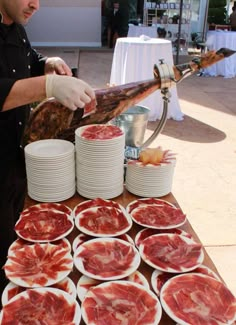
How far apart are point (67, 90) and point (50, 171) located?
29 cm

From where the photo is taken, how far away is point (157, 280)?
0.88 metres

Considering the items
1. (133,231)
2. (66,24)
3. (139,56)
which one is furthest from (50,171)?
(66,24)

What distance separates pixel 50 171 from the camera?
117 cm

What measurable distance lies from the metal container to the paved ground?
3.13ft

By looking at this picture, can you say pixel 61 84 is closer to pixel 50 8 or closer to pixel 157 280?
pixel 157 280

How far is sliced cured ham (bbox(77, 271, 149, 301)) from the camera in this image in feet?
2.74

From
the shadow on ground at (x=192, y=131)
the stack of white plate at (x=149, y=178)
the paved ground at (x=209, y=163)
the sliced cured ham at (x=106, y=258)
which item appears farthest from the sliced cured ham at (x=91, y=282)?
the shadow on ground at (x=192, y=131)

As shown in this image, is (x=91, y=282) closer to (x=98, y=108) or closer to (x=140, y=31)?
(x=98, y=108)

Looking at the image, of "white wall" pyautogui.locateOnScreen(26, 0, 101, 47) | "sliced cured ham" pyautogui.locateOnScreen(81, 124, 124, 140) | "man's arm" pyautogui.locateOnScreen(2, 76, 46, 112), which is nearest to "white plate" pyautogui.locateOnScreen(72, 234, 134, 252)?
"sliced cured ham" pyautogui.locateOnScreen(81, 124, 124, 140)

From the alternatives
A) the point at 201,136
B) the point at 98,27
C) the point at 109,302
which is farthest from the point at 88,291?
the point at 98,27

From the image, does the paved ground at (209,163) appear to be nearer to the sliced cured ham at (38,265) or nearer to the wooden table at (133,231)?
the wooden table at (133,231)

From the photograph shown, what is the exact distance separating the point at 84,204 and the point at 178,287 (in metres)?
0.46

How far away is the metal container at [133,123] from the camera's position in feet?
4.87

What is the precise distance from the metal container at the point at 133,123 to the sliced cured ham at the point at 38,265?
0.69 m
